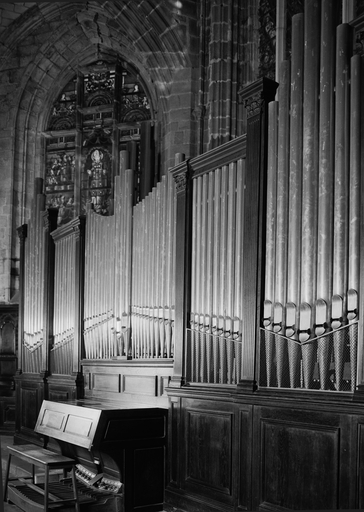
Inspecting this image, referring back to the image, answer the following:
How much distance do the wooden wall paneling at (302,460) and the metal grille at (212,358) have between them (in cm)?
73

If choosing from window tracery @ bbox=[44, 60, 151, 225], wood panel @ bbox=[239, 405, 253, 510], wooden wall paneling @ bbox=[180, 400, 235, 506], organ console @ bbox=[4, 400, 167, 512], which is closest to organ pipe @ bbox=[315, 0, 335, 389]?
wood panel @ bbox=[239, 405, 253, 510]

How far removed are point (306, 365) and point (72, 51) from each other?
1264 centimetres

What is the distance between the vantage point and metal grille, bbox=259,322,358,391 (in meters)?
5.54

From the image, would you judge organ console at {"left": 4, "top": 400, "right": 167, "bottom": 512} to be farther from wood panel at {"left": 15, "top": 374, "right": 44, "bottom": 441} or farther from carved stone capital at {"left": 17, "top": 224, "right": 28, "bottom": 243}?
Answer: carved stone capital at {"left": 17, "top": 224, "right": 28, "bottom": 243}

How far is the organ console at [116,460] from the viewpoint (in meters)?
7.52

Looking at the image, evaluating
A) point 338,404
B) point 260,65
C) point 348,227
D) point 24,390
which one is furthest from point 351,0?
point 24,390

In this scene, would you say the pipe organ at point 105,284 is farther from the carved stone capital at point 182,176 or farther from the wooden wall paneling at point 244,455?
the wooden wall paneling at point 244,455

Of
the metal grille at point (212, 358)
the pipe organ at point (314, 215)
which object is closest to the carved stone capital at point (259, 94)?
the pipe organ at point (314, 215)

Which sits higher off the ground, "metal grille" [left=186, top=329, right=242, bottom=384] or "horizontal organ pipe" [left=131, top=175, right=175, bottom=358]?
"horizontal organ pipe" [left=131, top=175, right=175, bottom=358]

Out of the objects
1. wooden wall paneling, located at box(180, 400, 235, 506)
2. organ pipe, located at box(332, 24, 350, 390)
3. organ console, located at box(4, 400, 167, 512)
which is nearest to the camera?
organ pipe, located at box(332, 24, 350, 390)

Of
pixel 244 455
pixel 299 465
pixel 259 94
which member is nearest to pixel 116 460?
pixel 244 455

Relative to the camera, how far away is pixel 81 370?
1098 centimetres

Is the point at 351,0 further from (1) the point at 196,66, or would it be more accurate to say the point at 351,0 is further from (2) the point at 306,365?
(1) the point at 196,66

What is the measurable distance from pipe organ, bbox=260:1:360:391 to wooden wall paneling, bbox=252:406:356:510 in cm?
29
